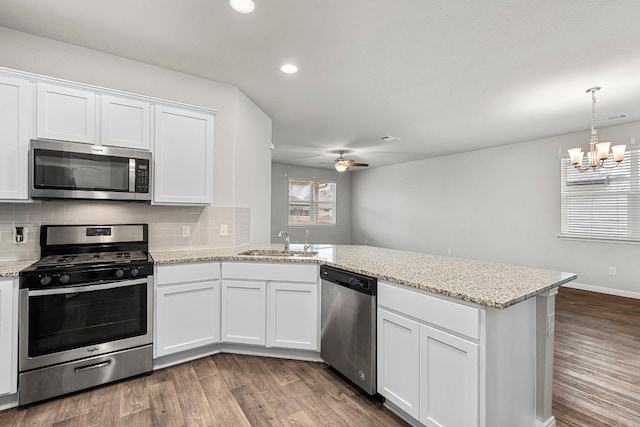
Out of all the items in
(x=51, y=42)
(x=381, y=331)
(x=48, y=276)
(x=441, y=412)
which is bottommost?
(x=441, y=412)

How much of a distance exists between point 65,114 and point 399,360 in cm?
294

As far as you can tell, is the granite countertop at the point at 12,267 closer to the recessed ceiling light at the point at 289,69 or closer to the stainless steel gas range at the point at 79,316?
the stainless steel gas range at the point at 79,316

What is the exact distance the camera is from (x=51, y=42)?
251 cm

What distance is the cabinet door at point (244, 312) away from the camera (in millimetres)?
2619

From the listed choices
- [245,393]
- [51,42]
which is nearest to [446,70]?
[245,393]

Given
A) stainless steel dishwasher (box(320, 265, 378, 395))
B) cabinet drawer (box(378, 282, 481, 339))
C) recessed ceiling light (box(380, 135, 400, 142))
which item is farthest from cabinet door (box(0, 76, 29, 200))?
recessed ceiling light (box(380, 135, 400, 142))

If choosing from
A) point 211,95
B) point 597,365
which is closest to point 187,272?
point 211,95

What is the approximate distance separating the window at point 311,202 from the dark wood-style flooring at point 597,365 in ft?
20.4

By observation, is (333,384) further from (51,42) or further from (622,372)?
(51,42)

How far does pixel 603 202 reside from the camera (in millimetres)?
4906

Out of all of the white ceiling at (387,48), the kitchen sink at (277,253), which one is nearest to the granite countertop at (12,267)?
the kitchen sink at (277,253)

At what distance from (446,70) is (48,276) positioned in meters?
3.64

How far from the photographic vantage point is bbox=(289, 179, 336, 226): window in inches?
349

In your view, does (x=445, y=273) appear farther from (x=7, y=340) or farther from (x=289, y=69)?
(x=7, y=340)
